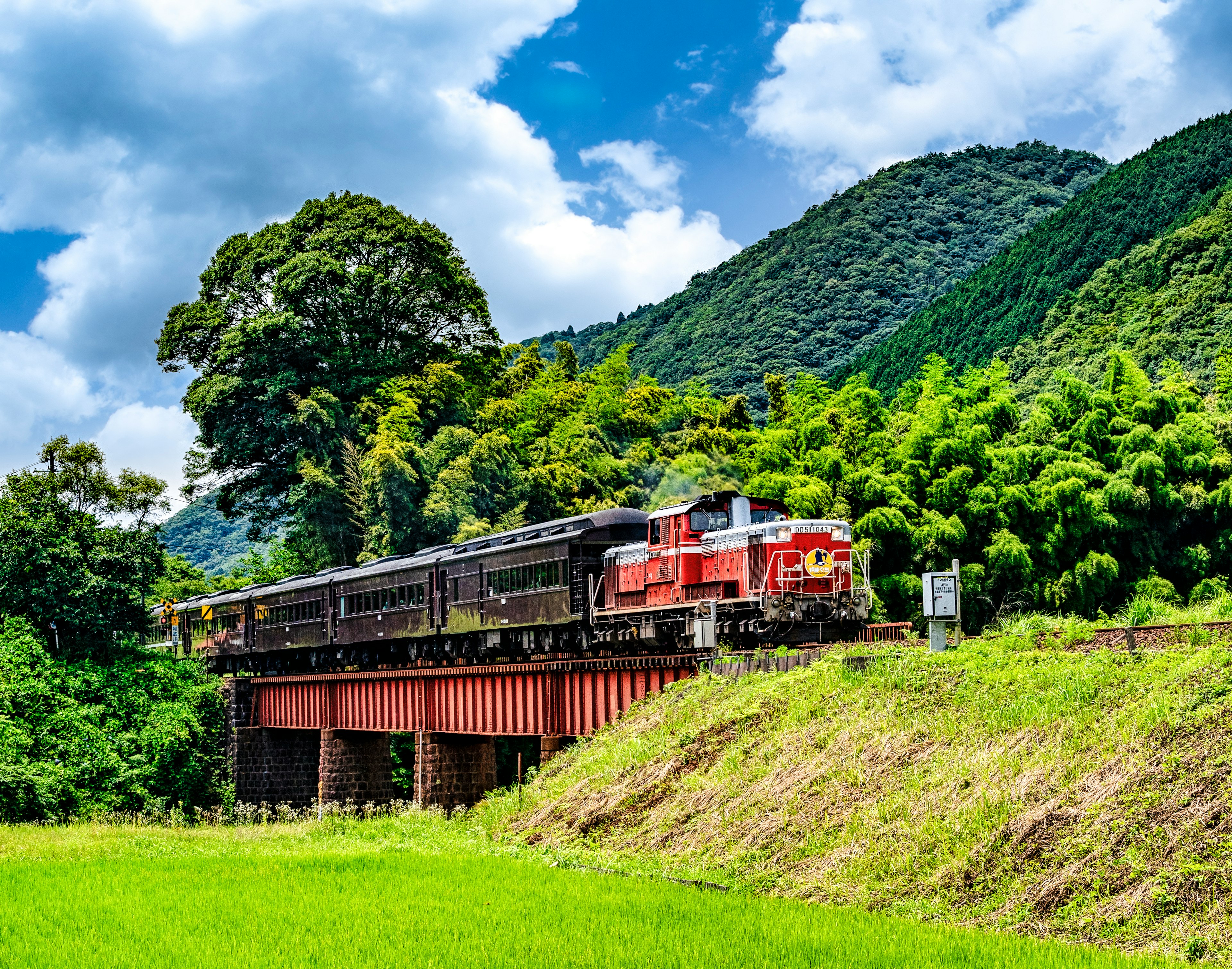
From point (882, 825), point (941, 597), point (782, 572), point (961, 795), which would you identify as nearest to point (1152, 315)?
point (782, 572)

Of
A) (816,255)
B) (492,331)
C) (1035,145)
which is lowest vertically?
(492,331)

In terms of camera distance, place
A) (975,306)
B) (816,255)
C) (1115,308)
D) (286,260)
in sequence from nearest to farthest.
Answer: (286,260)
(1115,308)
(975,306)
(816,255)

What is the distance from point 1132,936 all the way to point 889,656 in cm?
878

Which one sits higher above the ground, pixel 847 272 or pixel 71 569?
pixel 847 272

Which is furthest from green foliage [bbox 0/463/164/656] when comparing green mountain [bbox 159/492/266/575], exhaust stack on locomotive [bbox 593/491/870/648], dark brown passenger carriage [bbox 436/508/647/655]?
green mountain [bbox 159/492/266/575]

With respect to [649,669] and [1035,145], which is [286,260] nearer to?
[649,669]

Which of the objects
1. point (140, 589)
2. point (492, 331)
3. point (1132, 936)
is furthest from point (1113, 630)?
point (492, 331)

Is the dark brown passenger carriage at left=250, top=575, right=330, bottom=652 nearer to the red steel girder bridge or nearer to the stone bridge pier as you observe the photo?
the red steel girder bridge

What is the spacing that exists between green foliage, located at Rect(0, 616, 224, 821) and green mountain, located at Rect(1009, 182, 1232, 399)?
141ft

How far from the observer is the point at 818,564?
27172mm

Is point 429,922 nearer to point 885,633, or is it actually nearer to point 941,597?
point 941,597

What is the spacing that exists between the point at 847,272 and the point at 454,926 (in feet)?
388

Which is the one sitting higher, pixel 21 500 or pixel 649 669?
pixel 21 500

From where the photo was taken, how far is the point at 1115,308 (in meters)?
75.6
